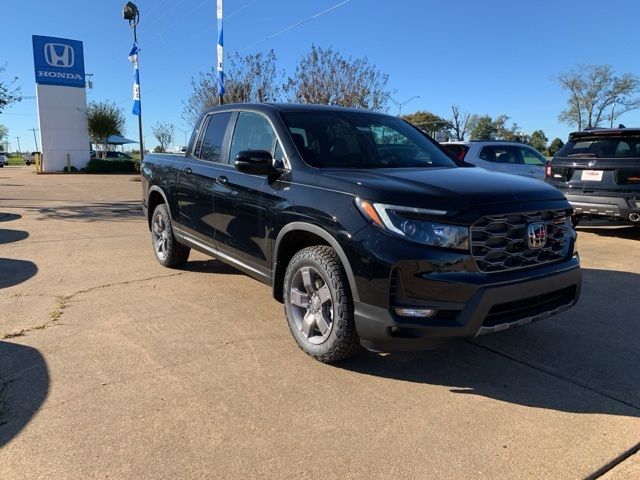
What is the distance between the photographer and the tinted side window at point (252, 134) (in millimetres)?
4359

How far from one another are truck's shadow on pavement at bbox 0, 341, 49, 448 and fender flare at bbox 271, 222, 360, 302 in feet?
5.69

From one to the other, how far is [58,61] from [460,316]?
34143 mm

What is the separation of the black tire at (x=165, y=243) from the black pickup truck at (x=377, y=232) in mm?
1347

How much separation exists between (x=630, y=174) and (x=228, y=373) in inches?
278

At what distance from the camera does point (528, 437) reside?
2.82m

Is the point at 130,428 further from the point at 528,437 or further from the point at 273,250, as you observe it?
the point at 528,437

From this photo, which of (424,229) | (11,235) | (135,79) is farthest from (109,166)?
(424,229)

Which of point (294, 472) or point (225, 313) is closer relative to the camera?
point (294, 472)

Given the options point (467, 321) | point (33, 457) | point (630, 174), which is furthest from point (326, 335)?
point (630, 174)

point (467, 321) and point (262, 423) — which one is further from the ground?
point (467, 321)

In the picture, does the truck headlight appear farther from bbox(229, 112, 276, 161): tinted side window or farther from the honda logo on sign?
the honda logo on sign

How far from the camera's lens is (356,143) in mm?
4352

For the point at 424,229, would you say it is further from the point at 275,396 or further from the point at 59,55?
the point at 59,55

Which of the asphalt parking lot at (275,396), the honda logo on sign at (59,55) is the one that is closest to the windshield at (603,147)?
the asphalt parking lot at (275,396)
